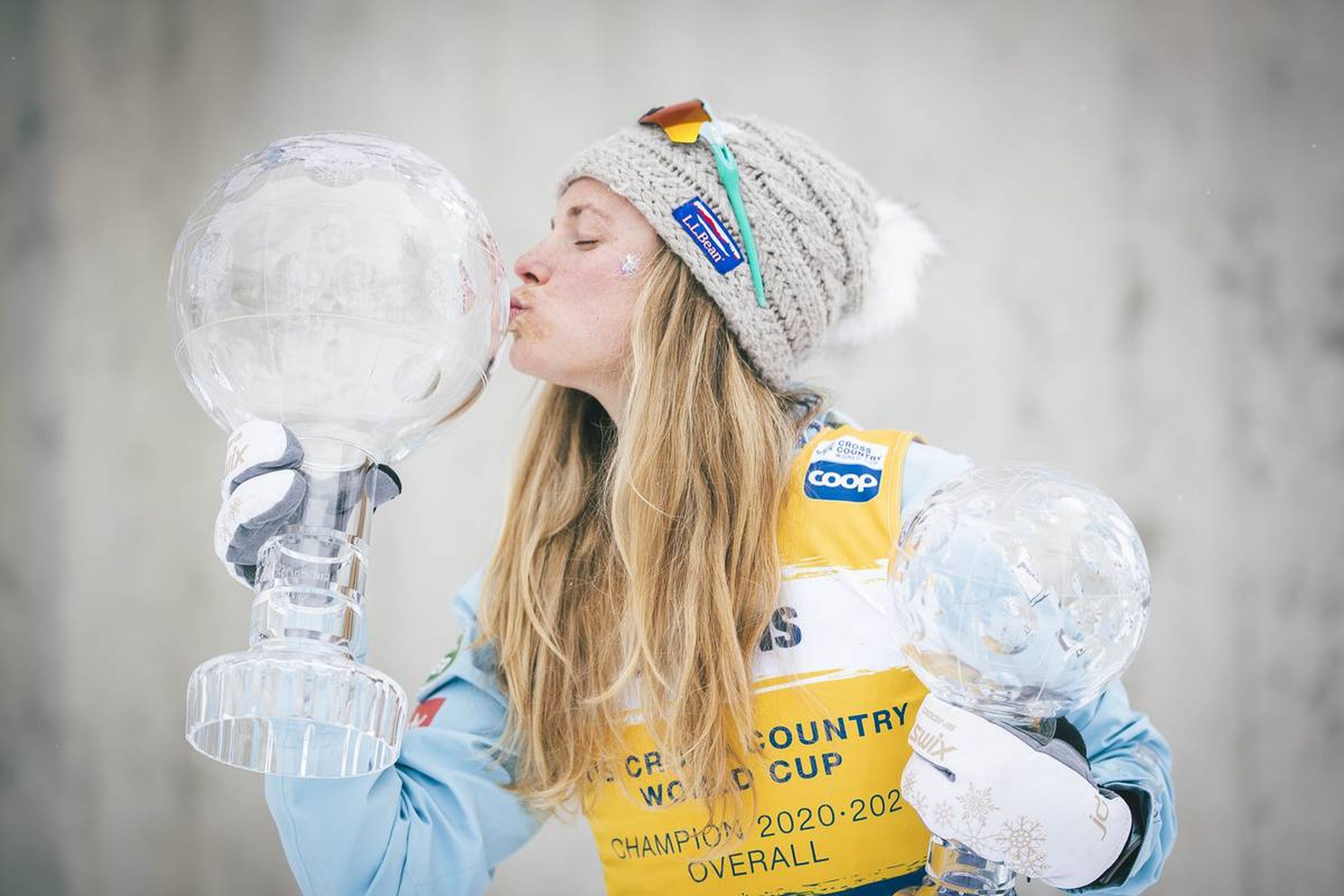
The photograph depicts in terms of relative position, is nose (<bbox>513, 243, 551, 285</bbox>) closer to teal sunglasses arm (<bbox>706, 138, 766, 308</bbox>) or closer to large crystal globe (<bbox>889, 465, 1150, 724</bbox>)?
teal sunglasses arm (<bbox>706, 138, 766, 308</bbox>)

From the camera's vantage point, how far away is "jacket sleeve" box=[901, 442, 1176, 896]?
3.59 ft

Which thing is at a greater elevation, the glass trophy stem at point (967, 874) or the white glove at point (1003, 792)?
the white glove at point (1003, 792)

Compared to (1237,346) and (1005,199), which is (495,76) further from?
(1237,346)

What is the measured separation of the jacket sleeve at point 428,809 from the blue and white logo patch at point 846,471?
1.62 ft

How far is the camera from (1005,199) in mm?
2160

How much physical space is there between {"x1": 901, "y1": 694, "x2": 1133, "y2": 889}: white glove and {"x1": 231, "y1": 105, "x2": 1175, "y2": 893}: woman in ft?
0.49

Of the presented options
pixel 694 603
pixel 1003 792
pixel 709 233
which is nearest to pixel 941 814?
pixel 1003 792

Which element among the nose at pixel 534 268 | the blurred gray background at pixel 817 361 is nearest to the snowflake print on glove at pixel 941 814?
the nose at pixel 534 268

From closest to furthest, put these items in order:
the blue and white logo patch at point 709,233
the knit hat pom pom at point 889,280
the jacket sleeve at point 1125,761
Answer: the jacket sleeve at point 1125,761, the blue and white logo patch at point 709,233, the knit hat pom pom at point 889,280

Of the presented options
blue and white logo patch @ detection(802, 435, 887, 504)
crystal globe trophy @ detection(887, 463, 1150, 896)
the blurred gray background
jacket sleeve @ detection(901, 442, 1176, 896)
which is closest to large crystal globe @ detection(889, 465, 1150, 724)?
crystal globe trophy @ detection(887, 463, 1150, 896)

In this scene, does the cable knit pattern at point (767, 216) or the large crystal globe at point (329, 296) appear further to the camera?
the cable knit pattern at point (767, 216)

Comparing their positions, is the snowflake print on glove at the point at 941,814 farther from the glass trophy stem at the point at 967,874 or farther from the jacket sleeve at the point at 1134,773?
the jacket sleeve at the point at 1134,773

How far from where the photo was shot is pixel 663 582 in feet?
4.43

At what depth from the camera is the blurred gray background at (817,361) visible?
208 centimetres
